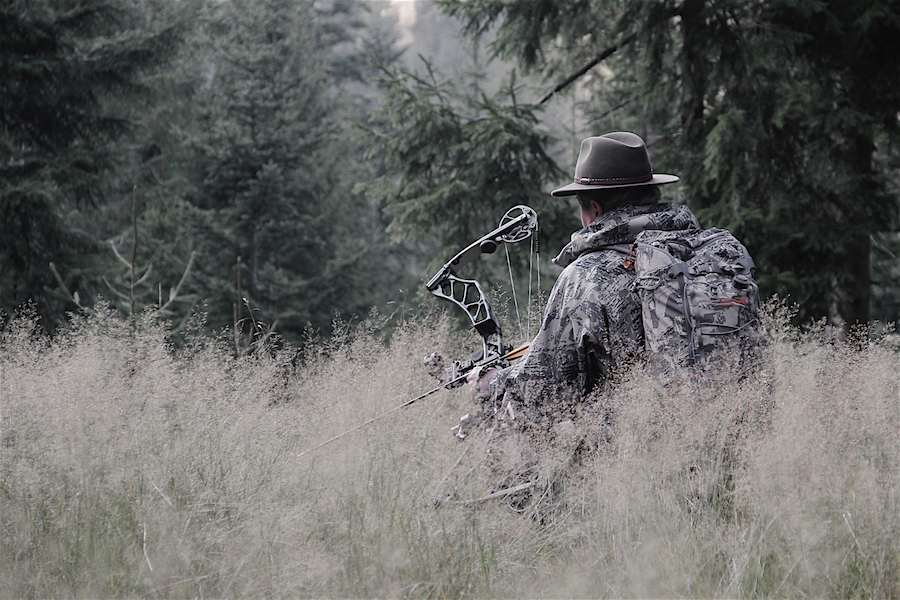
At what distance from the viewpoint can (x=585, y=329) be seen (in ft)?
9.68

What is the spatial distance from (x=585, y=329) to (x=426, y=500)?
3.08ft

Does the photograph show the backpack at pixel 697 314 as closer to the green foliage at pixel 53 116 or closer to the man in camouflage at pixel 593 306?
the man in camouflage at pixel 593 306

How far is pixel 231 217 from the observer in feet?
54.5

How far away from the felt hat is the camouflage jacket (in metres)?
0.14

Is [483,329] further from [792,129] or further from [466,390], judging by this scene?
[792,129]

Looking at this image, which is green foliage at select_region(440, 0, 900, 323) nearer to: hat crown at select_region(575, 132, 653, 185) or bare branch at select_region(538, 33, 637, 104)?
bare branch at select_region(538, 33, 637, 104)

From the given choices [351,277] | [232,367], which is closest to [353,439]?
[232,367]

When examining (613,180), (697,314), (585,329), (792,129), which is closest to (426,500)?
(585,329)

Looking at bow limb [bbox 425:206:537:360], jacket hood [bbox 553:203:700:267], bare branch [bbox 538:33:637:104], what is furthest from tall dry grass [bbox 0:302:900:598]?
Result: bare branch [bbox 538:33:637:104]

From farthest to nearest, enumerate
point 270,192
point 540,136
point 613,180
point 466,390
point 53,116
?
point 270,192 < point 53,116 < point 540,136 < point 466,390 < point 613,180

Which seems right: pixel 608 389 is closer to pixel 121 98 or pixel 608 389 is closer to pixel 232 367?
pixel 232 367

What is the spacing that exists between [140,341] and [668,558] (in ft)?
9.64

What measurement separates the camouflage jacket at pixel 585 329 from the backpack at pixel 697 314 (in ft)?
0.37

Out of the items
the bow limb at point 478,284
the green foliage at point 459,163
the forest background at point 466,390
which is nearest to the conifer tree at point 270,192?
the forest background at point 466,390
